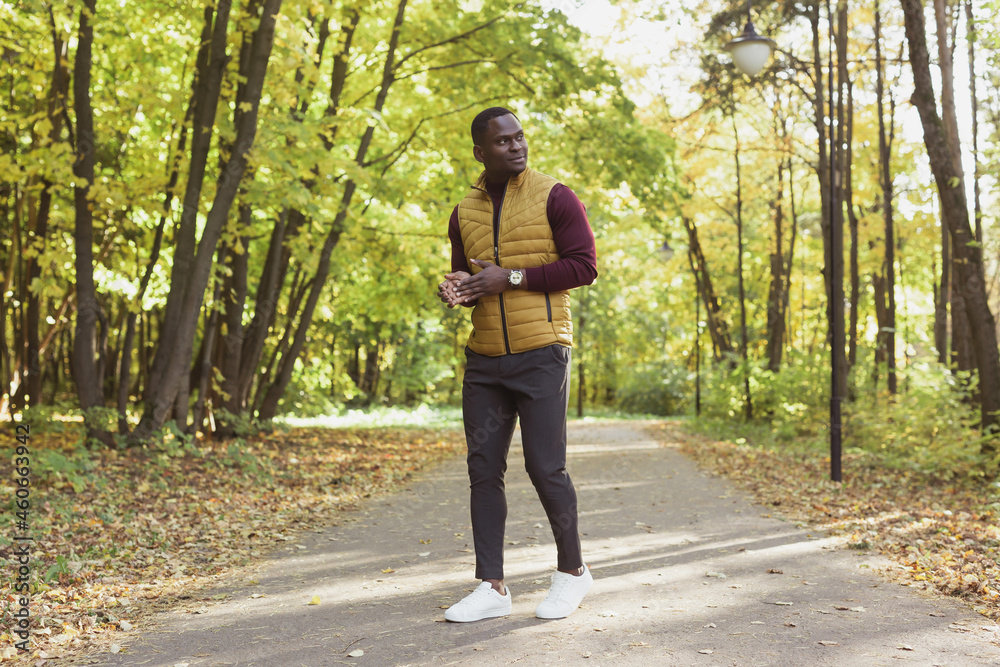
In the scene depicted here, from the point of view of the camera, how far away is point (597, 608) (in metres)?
3.98

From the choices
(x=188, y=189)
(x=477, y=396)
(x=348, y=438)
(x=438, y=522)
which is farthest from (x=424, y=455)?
(x=477, y=396)

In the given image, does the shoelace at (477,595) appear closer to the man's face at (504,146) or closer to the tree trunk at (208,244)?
the man's face at (504,146)

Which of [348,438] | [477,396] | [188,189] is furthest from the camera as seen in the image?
[348,438]

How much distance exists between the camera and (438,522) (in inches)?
267

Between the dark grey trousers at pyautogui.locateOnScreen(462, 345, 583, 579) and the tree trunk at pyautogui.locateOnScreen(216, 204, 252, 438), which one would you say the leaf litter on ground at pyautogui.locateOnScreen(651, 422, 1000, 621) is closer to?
the dark grey trousers at pyautogui.locateOnScreen(462, 345, 583, 579)

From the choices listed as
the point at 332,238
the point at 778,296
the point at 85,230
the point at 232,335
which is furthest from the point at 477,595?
the point at 778,296

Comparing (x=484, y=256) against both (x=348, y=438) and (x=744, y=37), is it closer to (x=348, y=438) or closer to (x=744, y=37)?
(x=744, y=37)

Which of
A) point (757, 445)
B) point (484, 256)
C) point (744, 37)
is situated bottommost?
point (757, 445)

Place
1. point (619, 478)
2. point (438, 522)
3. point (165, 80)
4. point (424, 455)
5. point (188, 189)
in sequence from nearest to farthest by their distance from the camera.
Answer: point (438, 522), point (188, 189), point (619, 478), point (165, 80), point (424, 455)

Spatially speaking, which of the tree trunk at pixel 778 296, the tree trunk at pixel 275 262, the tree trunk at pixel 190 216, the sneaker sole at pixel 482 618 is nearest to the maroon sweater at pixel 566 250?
the sneaker sole at pixel 482 618

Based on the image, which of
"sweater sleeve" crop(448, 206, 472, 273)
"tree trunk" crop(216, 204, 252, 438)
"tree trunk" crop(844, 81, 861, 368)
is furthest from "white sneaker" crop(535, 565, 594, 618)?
"tree trunk" crop(844, 81, 861, 368)

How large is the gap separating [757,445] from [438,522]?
10300mm

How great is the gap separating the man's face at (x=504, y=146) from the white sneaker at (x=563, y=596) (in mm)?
1894

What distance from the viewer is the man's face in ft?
12.3
